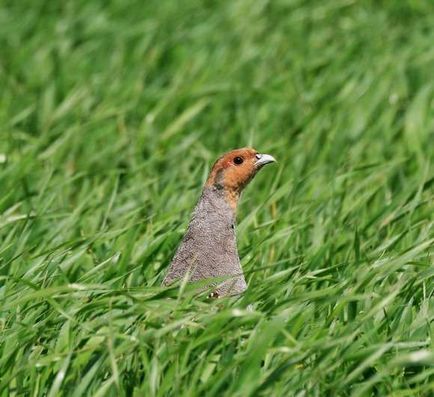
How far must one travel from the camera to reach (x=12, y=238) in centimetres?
532

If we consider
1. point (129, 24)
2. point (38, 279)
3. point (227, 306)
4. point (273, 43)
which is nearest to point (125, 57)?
point (129, 24)

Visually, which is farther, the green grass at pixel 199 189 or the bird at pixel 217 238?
the bird at pixel 217 238

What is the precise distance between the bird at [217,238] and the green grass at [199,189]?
13 centimetres

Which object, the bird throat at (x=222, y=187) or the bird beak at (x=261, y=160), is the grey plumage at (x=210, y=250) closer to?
the bird throat at (x=222, y=187)

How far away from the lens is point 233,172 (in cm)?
508

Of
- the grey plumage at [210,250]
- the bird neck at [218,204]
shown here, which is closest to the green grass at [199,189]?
the grey plumage at [210,250]

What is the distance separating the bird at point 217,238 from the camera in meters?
4.57

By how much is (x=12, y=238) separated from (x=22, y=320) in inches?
39.7

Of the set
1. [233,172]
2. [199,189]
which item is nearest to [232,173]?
[233,172]

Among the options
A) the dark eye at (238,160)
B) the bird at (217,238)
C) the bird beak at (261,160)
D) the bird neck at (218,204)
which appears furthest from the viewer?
the bird beak at (261,160)

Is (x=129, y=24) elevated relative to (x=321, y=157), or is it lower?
elevated

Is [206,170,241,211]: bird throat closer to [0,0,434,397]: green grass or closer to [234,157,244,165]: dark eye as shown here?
[234,157,244,165]: dark eye

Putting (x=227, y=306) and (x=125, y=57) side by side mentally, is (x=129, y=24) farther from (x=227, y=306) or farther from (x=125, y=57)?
(x=227, y=306)

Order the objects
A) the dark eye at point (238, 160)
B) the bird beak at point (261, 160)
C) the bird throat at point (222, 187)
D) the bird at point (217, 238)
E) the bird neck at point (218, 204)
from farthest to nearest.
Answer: the bird beak at point (261, 160), the dark eye at point (238, 160), the bird throat at point (222, 187), the bird neck at point (218, 204), the bird at point (217, 238)
